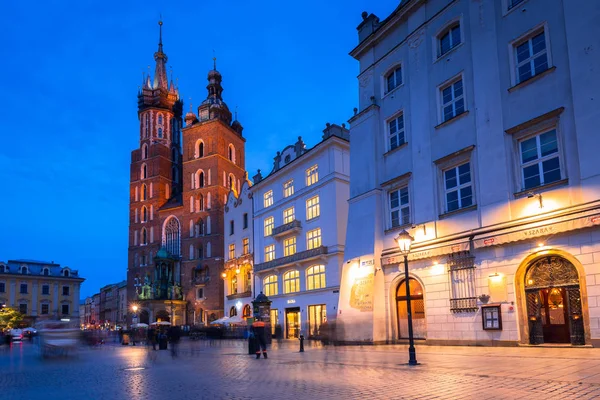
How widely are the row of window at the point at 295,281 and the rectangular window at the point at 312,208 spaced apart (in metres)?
3.87

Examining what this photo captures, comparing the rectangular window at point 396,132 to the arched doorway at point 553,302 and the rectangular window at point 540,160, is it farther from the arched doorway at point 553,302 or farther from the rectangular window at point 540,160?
the arched doorway at point 553,302

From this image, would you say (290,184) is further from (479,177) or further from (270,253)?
(479,177)

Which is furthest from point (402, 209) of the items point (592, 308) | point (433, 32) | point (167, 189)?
point (167, 189)

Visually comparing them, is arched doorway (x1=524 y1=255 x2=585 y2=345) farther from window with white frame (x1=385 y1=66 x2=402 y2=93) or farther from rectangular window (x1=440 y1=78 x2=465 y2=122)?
window with white frame (x1=385 y1=66 x2=402 y2=93)

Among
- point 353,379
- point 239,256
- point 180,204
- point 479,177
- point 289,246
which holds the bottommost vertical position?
point 353,379

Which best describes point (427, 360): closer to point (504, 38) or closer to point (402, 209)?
point (402, 209)

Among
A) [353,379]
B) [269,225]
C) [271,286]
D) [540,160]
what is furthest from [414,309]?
[269,225]

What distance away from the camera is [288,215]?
142 ft

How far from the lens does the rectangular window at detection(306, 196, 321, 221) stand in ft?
128

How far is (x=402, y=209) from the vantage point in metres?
24.5

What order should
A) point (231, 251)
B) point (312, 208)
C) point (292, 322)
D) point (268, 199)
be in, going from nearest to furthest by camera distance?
point (312, 208)
point (292, 322)
point (268, 199)
point (231, 251)

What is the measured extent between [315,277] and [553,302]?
2287 centimetres

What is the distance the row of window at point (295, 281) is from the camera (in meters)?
38.4

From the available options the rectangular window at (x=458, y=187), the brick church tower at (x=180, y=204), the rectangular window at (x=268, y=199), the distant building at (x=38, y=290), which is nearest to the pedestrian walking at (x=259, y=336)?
the rectangular window at (x=458, y=187)
